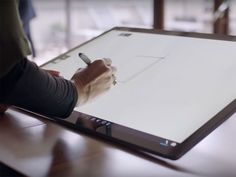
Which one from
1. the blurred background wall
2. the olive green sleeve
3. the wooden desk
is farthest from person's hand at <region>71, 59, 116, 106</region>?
the blurred background wall

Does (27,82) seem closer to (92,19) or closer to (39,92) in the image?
(39,92)

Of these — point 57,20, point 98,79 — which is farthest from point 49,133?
point 57,20

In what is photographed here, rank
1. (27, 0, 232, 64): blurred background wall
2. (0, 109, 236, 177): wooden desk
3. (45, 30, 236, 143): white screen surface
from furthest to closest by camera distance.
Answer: (27, 0, 232, 64): blurred background wall
(45, 30, 236, 143): white screen surface
(0, 109, 236, 177): wooden desk

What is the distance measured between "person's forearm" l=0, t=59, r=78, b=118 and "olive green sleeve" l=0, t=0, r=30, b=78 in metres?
0.02

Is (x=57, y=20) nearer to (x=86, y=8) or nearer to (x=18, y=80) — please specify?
(x=86, y=8)

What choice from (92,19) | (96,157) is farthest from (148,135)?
(92,19)

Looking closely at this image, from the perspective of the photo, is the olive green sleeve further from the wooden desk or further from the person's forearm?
the wooden desk

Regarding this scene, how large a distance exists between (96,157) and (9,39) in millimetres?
303

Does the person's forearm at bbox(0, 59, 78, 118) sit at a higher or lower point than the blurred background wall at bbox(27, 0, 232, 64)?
Result: higher

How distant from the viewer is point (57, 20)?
3584 millimetres

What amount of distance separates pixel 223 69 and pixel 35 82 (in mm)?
491

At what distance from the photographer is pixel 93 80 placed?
1026mm

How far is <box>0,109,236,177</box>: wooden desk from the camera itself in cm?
80

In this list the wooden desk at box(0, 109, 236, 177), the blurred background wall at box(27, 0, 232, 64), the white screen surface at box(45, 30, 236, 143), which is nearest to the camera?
the wooden desk at box(0, 109, 236, 177)
